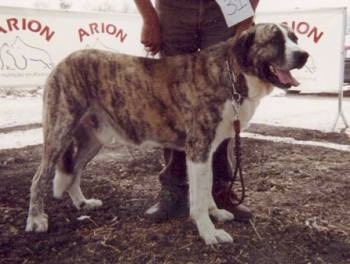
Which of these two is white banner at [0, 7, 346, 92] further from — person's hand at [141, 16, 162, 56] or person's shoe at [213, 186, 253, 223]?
person's shoe at [213, 186, 253, 223]

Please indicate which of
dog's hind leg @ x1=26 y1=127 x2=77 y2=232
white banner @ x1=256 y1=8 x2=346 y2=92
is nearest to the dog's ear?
dog's hind leg @ x1=26 y1=127 x2=77 y2=232

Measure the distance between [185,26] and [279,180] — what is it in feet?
5.17

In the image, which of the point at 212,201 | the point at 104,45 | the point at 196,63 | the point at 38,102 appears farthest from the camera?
the point at 38,102

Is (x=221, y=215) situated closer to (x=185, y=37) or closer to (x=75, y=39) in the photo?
(x=185, y=37)

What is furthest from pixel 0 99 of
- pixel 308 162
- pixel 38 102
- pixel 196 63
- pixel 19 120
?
pixel 196 63

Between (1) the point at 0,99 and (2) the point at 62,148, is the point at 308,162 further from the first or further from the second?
(1) the point at 0,99

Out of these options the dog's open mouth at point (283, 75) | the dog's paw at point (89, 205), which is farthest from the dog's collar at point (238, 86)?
the dog's paw at point (89, 205)

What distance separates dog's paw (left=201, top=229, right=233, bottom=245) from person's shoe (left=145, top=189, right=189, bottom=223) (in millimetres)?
431

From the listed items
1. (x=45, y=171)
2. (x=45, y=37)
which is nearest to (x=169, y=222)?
(x=45, y=171)

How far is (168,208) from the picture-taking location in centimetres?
339

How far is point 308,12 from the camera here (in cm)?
682

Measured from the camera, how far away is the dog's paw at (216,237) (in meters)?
2.93

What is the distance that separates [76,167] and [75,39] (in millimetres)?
3925

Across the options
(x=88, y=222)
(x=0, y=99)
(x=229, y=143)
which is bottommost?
(x=0, y=99)
